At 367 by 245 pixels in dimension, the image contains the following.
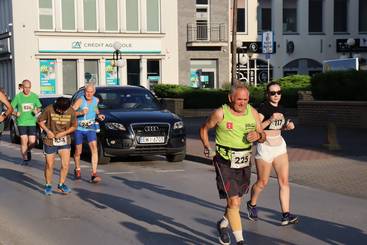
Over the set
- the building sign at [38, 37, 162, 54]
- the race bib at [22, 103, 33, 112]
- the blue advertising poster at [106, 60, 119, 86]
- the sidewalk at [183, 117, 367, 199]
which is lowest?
the sidewalk at [183, 117, 367, 199]

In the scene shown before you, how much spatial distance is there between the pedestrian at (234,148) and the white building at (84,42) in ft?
101

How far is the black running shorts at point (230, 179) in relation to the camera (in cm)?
658

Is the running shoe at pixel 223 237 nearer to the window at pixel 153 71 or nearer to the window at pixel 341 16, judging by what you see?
the window at pixel 153 71

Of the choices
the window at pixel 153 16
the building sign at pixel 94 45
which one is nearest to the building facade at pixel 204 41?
the window at pixel 153 16

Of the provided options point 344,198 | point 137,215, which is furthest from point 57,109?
point 344,198

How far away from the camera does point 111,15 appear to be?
40.3 m

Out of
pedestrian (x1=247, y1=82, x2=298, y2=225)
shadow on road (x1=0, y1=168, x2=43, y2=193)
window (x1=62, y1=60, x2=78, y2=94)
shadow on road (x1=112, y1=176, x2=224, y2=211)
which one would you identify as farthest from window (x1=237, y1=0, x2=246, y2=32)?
pedestrian (x1=247, y1=82, x2=298, y2=225)

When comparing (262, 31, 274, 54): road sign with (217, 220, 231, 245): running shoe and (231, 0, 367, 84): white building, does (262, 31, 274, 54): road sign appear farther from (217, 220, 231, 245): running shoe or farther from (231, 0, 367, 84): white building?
(217, 220, 231, 245): running shoe

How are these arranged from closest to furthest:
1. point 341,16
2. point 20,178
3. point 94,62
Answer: point 20,178
point 94,62
point 341,16

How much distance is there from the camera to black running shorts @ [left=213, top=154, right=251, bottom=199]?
21.6ft

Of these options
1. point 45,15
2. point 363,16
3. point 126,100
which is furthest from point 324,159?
point 363,16

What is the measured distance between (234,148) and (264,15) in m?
37.8

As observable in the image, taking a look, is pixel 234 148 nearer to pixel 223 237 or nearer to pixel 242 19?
pixel 223 237

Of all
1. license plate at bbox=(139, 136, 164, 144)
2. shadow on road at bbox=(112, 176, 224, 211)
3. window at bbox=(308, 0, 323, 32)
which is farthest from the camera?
window at bbox=(308, 0, 323, 32)
